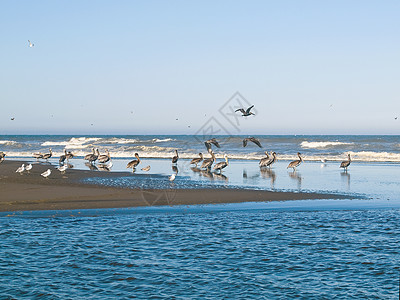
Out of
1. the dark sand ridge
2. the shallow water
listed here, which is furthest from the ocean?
the dark sand ridge

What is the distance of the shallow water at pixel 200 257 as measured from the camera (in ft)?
23.5

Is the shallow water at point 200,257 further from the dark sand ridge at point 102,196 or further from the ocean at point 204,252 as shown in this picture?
the dark sand ridge at point 102,196

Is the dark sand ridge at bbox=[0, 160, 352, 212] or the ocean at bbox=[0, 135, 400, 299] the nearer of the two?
the ocean at bbox=[0, 135, 400, 299]

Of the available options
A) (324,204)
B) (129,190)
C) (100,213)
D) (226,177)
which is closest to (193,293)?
(100,213)

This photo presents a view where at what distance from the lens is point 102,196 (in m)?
15.6

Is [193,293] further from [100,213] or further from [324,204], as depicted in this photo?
[324,204]

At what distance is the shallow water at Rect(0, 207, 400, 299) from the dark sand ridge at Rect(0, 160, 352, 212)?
194cm

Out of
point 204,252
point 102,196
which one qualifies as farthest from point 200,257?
point 102,196

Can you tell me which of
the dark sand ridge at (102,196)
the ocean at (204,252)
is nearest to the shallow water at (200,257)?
the ocean at (204,252)

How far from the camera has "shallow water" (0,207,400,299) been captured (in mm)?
7168

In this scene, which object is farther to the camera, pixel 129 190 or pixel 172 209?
pixel 129 190

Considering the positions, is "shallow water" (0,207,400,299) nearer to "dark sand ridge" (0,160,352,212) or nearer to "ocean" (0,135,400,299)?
"ocean" (0,135,400,299)

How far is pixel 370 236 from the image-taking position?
10359mm

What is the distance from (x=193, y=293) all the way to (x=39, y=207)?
25.3 ft
